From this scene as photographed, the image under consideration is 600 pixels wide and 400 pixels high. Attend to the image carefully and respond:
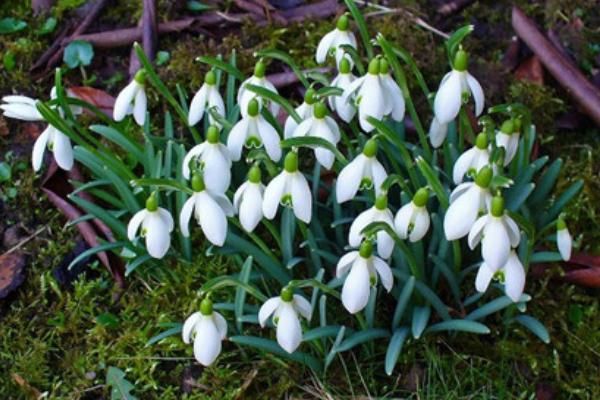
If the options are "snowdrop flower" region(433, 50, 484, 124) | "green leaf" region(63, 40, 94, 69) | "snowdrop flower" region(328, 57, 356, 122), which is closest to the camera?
"snowdrop flower" region(433, 50, 484, 124)

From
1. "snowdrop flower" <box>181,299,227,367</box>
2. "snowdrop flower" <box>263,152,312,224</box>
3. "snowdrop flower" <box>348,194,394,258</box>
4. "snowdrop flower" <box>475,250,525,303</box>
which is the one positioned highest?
"snowdrop flower" <box>263,152,312,224</box>

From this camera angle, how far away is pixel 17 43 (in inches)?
116

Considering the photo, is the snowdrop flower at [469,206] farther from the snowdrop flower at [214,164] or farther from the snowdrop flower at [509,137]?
the snowdrop flower at [214,164]

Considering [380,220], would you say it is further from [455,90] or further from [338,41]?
[338,41]

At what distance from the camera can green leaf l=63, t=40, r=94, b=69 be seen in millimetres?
2859

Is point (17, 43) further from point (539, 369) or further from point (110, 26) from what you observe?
point (539, 369)

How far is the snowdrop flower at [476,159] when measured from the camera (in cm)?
192

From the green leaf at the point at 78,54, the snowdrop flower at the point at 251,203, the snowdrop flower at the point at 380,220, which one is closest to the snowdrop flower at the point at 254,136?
the snowdrop flower at the point at 251,203

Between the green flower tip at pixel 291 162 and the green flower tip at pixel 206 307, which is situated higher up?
the green flower tip at pixel 291 162

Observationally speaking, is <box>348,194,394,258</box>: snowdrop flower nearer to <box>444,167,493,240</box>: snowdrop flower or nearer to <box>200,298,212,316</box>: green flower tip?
<box>444,167,493,240</box>: snowdrop flower

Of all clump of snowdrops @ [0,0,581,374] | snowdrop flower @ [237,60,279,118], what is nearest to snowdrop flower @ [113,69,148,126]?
clump of snowdrops @ [0,0,581,374]

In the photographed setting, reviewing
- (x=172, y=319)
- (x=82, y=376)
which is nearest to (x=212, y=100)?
(x=172, y=319)

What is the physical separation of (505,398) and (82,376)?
0.99 metres

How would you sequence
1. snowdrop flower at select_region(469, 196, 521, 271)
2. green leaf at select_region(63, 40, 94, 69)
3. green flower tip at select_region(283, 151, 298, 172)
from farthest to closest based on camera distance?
green leaf at select_region(63, 40, 94, 69), green flower tip at select_region(283, 151, 298, 172), snowdrop flower at select_region(469, 196, 521, 271)
